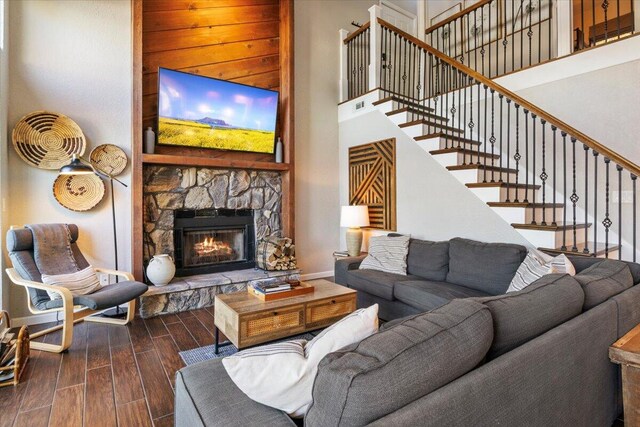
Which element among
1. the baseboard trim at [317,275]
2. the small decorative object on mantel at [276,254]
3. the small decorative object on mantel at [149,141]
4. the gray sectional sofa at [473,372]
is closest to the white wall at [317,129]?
the baseboard trim at [317,275]

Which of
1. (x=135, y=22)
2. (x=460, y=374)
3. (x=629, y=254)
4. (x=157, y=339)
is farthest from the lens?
(x=135, y=22)

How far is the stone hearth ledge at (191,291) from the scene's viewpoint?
349 cm

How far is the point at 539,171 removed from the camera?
3.91 meters

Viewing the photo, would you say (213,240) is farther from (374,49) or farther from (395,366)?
(395,366)

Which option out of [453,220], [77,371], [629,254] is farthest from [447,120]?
[77,371]

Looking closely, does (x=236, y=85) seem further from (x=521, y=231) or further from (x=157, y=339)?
(x=521, y=231)

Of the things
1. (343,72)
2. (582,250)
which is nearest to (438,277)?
(582,250)

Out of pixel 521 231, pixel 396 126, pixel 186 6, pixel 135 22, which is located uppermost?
pixel 186 6

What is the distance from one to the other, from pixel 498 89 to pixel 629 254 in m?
2.00

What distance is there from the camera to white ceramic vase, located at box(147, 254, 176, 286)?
11.8ft

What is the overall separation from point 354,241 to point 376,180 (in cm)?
92

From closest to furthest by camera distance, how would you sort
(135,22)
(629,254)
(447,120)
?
(629,254) → (135,22) → (447,120)

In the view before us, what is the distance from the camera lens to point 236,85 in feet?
13.9

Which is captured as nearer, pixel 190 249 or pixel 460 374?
pixel 460 374
